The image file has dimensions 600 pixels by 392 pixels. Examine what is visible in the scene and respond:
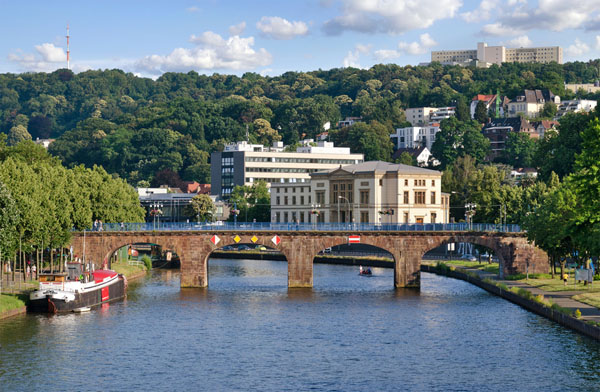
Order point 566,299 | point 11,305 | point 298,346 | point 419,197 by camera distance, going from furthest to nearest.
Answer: point 419,197 < point 566,299 < point 11,305 < point 298,346

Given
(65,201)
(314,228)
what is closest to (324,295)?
(314,228)

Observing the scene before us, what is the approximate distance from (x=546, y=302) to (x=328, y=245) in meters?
38.2

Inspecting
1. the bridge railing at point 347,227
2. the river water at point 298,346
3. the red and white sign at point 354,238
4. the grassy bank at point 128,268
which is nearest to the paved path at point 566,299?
the river water at point 298,346

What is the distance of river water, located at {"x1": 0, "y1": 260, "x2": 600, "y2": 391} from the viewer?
254 ft

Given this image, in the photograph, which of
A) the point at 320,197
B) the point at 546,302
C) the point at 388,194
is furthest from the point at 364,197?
the point at 546,302

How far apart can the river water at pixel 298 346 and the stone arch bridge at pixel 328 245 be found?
677cm

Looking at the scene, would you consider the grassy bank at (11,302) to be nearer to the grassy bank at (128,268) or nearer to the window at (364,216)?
the grassy bank at (128,268)

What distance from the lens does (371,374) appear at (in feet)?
264

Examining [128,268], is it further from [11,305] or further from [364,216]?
[11,305]

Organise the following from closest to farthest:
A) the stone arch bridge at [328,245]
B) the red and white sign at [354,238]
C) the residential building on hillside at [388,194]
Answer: the red and white sign at [354,238]
the stone arch bridge at [328,245]
the residential building on hillside at [388,194]

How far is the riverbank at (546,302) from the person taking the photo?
307ft

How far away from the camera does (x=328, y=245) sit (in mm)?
138125

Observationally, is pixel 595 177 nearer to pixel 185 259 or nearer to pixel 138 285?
pixel 185 259

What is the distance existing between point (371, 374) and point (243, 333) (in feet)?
76.0
